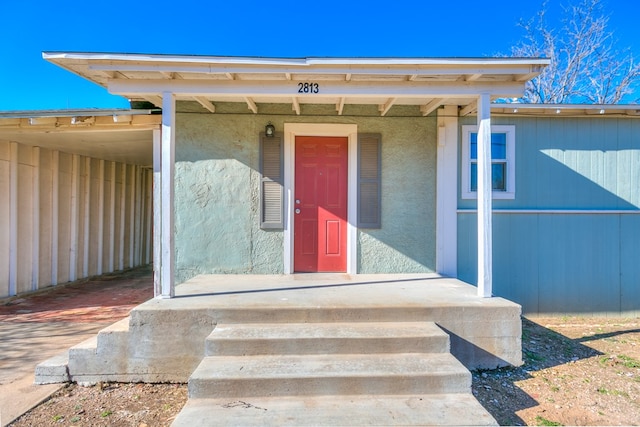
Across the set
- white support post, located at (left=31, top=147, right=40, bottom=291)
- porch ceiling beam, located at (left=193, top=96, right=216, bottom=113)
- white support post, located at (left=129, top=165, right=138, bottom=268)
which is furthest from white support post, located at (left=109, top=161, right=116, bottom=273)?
porch ceiling beam, located at (left=193, top=96, right=216, bottom=113)

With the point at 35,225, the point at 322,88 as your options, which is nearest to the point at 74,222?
the point at 35,225

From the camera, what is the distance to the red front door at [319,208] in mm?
5059

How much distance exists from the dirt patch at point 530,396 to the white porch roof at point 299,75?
2.90 meters

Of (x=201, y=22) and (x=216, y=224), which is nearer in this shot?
(x=216, y=224)

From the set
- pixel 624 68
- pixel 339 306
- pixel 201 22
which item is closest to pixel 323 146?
pixel 339 306

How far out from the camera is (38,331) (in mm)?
4551

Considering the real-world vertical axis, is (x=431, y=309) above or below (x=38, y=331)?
above

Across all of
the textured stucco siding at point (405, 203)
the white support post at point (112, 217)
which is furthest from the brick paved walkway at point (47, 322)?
the textured stucco siding at point (405, 203)

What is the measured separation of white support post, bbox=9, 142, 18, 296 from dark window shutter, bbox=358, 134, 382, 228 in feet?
19.9

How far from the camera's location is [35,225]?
6570mm

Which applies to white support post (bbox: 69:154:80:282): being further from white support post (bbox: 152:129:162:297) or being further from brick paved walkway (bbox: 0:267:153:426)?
white support post (bbox: 152:129:162:297)

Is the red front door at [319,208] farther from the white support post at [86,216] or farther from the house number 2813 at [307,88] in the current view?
the white support post at [86,216]

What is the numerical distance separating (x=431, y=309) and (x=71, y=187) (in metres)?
7.67

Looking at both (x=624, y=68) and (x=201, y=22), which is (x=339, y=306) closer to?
(x=201, y=22)
